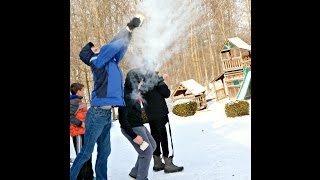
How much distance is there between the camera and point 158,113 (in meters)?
2.61

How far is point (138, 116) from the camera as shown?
2.42m

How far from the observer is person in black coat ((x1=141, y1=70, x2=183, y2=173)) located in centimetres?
254

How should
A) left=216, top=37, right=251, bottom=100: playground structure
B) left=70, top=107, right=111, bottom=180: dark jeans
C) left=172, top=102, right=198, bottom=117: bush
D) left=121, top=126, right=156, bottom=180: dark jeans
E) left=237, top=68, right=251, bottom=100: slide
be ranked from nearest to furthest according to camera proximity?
left=70, top=107, right=111, bottom=180: dark jeans
left=121, top=126, right=156, bottom=180: dark jeans
left=237, top=68, right=251, bottom=100: slide
left=216, top=37, right=251, bottom=100: playground structure
left=172, top=102, right=198, bottom=117: bush

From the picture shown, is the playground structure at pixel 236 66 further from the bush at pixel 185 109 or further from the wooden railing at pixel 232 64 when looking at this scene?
the bush at pixel 185 109

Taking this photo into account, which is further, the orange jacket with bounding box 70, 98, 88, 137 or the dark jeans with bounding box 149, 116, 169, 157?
the dark jeans with bounding box 149, 116, 169, 157

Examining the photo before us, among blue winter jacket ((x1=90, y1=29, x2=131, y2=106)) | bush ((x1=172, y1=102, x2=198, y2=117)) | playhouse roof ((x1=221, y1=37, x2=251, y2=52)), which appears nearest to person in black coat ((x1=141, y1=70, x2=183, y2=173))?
bush ((x1=172, y1=102, x2=198, y2=117))

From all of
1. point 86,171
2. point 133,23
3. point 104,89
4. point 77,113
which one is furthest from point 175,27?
point 86,171

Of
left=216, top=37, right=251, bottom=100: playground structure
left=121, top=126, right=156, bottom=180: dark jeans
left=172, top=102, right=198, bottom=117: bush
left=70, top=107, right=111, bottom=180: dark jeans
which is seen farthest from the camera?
left=172, top=102, right=198, bottom=117: bush

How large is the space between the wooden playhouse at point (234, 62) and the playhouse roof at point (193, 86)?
0.16 meters

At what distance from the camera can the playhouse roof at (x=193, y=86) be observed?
2621mm

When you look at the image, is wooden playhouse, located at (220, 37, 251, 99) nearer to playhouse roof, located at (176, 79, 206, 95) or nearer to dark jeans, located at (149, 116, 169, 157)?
playhouse roof, located at (176, 79, 206, 95)
